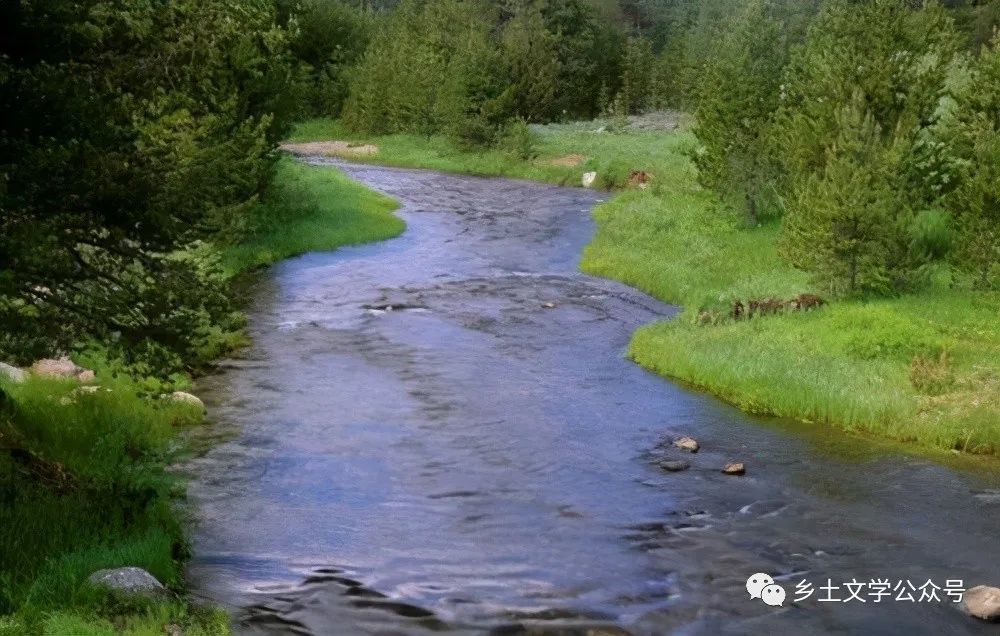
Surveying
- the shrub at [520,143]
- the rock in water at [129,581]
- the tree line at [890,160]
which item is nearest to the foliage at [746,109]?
the tree line at [890,160]

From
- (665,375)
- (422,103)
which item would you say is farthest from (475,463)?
(422,103)

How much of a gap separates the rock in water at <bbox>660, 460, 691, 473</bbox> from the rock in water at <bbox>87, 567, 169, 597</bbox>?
7684 millimetres

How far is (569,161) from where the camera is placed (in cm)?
5825

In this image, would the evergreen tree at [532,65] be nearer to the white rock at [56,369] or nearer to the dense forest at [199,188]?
the dense forest at [199,188]

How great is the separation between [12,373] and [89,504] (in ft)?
18.9

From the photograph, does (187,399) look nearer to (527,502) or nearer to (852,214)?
(527,502)

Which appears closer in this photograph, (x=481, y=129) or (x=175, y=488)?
(x=175, y=488)

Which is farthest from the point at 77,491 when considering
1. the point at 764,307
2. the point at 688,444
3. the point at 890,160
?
the point at 890,160

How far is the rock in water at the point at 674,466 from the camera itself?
1501 cm

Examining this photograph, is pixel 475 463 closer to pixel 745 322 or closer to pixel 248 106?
pixel 745 322

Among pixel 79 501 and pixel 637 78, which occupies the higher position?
pixel 637 78

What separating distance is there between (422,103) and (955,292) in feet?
189

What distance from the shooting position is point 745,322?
72.3 feet

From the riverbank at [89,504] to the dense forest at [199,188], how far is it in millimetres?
39
